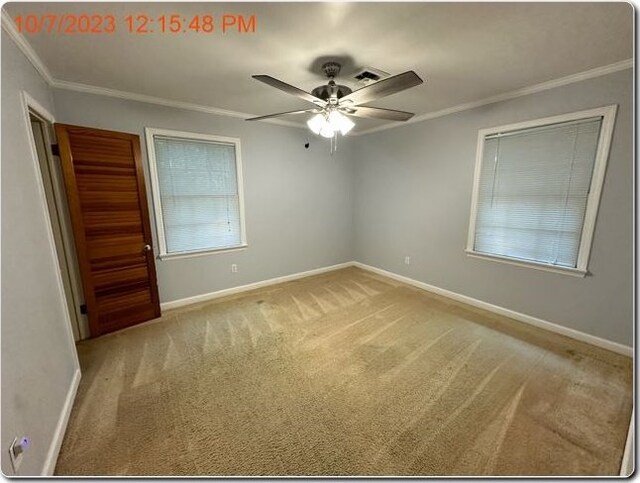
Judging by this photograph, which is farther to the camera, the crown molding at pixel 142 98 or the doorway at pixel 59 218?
the crown molding at pixel 142 98

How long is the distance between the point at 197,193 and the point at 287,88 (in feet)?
6.78

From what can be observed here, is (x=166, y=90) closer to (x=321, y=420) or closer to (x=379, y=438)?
(x=321, y=420)

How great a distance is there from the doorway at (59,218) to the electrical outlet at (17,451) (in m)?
1.60

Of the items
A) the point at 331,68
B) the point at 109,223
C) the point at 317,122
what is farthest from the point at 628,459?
the point at 109,223

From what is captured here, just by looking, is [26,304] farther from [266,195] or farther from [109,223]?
[266,195]

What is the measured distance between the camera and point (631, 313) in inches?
87.1

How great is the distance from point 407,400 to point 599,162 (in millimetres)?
2586

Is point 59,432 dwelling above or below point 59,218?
below

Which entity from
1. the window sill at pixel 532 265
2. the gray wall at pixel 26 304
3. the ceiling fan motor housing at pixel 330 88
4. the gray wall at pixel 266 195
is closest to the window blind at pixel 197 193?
the gray wall at pixel 266 195

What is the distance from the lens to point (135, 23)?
1.57 metres

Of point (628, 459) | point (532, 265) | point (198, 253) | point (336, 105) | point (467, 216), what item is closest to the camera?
point (628, 459)

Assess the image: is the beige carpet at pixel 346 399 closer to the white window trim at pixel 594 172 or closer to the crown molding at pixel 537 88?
the white window trim at pixel 594 172

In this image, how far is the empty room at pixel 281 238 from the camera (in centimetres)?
144

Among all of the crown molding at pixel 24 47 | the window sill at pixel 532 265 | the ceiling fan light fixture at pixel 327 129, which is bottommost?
the window sill at pixel 532 265
